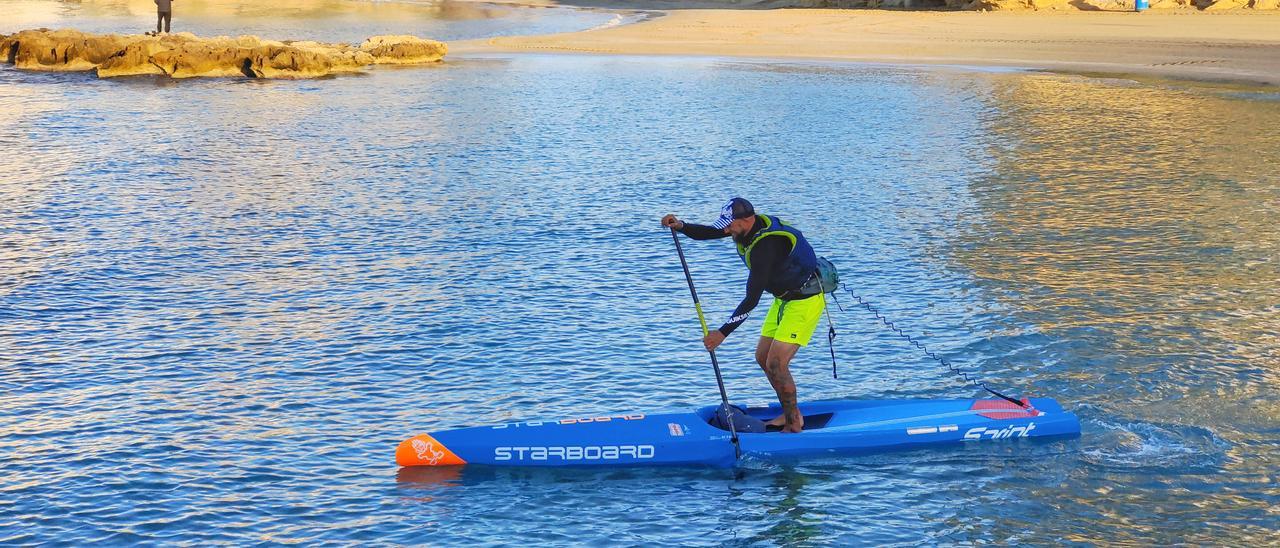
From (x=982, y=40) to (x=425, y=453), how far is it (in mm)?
49740

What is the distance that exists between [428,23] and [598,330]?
70934 millimetres

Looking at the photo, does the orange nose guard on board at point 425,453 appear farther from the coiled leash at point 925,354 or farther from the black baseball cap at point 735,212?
the coiled leash at point 925,354

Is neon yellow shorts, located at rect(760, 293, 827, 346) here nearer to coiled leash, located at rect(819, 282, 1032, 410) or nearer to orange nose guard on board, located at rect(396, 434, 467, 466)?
coiled leash, located at rect(819, 282, 1032, 410)

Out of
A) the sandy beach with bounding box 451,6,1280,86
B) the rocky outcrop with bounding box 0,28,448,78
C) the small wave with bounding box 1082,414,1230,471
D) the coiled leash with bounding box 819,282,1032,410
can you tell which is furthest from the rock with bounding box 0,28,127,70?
the small wave with bounding box 1082,414,1230,471

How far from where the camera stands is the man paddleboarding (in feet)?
43.8

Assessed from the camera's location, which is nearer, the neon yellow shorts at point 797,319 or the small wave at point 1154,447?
the neon yellow shorts at point 797,319

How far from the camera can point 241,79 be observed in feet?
173

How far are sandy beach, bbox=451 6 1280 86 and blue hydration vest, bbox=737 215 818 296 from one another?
37304mm

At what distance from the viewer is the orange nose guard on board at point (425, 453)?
45.6 feet

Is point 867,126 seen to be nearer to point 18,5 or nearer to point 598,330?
point 598,330

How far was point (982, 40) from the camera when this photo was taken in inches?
2308

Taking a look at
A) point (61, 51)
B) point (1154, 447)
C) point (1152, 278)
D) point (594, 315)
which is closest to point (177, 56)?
point (61, 51)

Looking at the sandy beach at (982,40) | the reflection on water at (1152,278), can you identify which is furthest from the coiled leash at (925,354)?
the sandy beach at (982,40)

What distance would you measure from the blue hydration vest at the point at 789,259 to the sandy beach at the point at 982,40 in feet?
122
